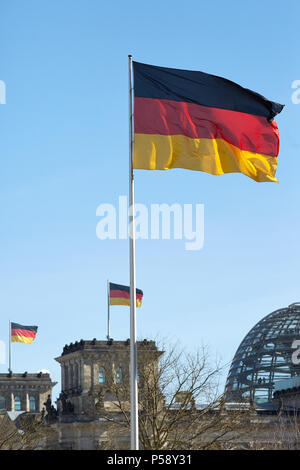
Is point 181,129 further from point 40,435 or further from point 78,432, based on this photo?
point 78,432

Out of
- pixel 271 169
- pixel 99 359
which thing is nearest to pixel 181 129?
pixel 271 169

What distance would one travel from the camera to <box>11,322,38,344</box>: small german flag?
4245 inches

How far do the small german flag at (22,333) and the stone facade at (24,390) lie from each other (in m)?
57.0

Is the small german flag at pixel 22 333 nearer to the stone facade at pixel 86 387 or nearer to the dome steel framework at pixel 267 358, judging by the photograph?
the stone facade at pixel 86 387

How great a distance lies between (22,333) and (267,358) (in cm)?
3303

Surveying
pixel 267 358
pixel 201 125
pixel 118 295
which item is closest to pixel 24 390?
pixel 267 358

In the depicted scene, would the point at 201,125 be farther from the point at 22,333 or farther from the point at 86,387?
the point at 86,387

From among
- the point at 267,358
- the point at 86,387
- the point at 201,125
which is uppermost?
the point at 201,125

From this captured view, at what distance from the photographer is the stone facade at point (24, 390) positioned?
544ft

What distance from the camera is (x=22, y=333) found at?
10900cm

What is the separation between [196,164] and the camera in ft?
104

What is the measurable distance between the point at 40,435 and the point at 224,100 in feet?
198

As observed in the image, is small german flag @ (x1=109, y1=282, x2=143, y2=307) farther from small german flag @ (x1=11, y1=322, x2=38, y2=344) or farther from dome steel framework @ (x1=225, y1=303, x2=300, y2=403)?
dome steel framework @ (x1=225, y1=303, x2=300, y2=403)

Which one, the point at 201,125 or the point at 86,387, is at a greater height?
the point at 201,125
